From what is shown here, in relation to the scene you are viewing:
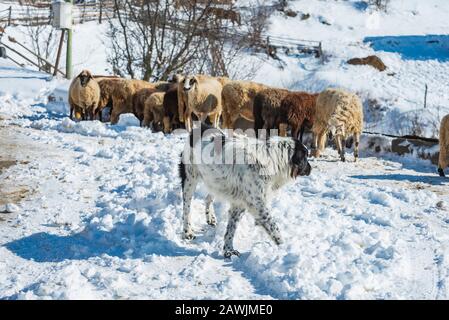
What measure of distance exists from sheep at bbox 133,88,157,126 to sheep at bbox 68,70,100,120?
1115 mm

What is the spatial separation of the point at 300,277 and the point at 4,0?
50.0 metres

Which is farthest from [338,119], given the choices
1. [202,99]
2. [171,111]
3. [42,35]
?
[42,35]

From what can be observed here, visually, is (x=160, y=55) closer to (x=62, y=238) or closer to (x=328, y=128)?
(x=328, y=128)

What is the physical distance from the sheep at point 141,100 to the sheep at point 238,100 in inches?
106

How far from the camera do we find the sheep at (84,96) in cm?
1748

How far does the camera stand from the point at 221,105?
16.8 m

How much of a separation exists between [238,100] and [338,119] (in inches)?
145

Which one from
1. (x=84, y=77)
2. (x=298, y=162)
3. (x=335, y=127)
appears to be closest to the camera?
(x=298, y=162)

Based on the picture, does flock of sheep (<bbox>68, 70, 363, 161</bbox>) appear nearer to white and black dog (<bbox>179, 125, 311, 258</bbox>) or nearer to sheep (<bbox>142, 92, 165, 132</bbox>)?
sheep (<bbox>142, 92, 165, 132</bbox>)

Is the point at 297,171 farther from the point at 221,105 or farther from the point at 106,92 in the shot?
the point at 106,92

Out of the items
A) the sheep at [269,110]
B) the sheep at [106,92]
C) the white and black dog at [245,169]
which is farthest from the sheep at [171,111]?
the white and black dog at [245,169]

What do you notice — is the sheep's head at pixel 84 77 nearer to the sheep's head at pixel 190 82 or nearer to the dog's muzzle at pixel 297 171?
the sheep's head at pixel 190 82

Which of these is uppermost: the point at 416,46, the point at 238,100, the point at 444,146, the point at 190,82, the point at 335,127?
the point at 416,46

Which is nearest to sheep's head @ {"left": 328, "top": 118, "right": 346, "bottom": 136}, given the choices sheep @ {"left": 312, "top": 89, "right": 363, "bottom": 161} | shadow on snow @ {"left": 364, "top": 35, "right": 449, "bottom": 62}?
sheep @ {"left": 312, "top": 89, "right": 363, "bottom": 161}
